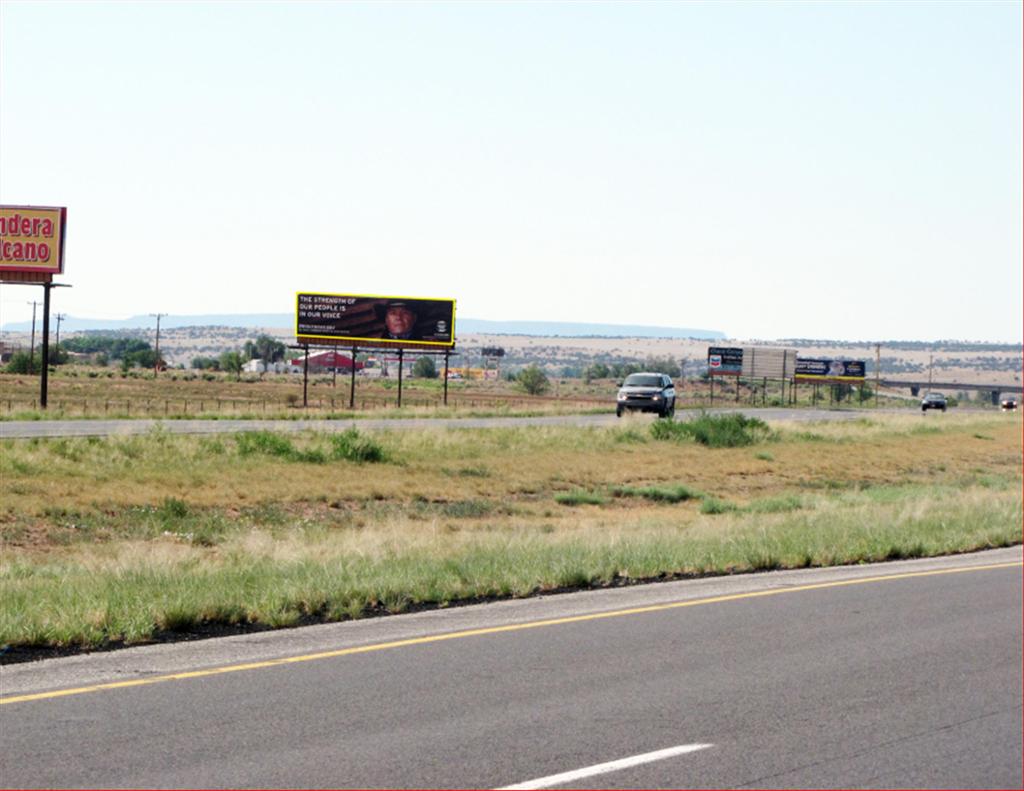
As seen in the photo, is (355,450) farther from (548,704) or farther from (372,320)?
A: (372,320)

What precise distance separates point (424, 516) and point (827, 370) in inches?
4075

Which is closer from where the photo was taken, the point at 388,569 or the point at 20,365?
the point at 388,569

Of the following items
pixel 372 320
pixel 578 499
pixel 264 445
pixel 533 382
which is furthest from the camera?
pixel 533 382

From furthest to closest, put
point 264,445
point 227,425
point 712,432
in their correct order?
point 712,432
point 227,425
point 264,445

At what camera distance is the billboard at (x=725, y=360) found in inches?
4488

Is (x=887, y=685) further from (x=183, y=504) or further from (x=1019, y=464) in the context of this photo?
(x=1019, y=464)

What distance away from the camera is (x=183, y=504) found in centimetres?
2772

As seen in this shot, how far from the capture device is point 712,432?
169 ft

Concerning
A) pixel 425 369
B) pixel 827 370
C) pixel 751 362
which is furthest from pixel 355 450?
pixel 425 369

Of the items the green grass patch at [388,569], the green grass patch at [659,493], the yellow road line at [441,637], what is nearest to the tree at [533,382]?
the green grass patch at [659,493]

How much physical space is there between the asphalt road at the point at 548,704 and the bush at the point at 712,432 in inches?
1481

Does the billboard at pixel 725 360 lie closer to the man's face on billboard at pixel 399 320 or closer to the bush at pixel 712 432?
the man's face on billboard at pixel 399 320

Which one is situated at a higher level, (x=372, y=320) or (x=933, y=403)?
(x=372, y=320)

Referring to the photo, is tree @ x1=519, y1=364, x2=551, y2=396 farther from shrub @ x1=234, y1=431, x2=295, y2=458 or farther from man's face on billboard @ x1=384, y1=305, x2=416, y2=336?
shrub @ x1=234, y1=431, x2=295, y2=458
